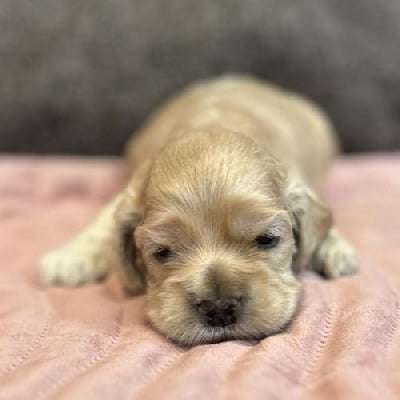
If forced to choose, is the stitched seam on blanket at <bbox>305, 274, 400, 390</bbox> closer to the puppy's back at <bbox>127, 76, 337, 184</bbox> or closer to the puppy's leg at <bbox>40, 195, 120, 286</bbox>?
the puppy's back at <bbox>127, 76, 337, 184</bbox>

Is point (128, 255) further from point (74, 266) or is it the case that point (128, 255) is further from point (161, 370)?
point (161, 370)

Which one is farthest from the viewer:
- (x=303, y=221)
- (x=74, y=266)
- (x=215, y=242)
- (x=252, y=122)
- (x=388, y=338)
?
(x=252, y=122)

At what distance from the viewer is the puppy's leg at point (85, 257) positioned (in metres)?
2.59

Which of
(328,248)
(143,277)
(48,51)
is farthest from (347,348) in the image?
(48,51)

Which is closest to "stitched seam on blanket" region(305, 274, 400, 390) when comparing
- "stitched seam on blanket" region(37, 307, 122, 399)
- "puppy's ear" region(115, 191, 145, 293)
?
"stitched seam on blanket" region(37, 307, 122, 399)

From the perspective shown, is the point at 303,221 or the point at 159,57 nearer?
the point at 303,221

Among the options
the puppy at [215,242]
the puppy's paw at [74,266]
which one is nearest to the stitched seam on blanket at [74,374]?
the puppy at [215,242]

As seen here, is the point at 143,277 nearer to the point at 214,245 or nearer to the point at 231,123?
the point at 214,245

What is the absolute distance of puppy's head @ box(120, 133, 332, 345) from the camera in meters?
2.09

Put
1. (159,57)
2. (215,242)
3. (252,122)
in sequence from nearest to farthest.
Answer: (215,242), (252,122), (159,57)

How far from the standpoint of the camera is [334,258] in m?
2.48

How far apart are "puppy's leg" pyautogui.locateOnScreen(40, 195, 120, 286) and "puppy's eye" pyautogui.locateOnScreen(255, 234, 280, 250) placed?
1.88 ft

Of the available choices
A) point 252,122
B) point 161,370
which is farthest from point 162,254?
point 252,122

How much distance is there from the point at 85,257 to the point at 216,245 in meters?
0.71
